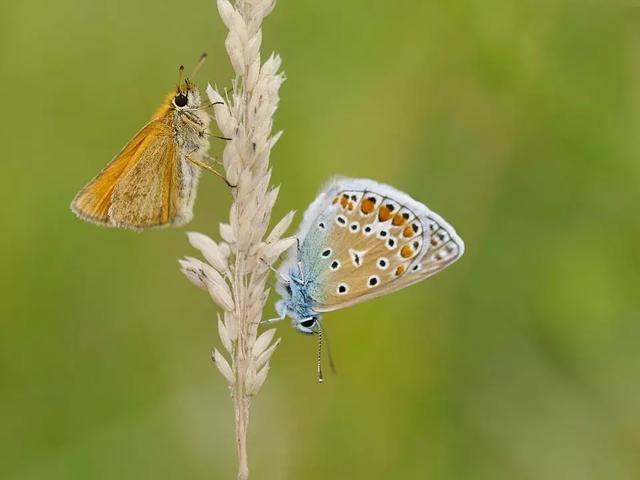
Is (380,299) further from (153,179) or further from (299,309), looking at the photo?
(153,179)

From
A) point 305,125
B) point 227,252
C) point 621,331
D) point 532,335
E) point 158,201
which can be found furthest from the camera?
point 305,125

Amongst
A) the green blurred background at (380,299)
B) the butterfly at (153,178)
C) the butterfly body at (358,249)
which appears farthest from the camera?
the green blurred background at (380,299)

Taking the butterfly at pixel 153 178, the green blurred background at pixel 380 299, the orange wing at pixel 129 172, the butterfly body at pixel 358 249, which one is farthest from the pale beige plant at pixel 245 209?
the green blurred background at pixel 380 299

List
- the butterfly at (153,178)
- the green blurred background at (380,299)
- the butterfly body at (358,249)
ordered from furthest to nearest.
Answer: the green blurred background at (380,299), the butterfly at (153,178), the butterfly body at (358,249)

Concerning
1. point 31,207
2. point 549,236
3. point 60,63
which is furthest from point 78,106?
point 549,236

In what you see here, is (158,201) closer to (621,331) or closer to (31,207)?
(31,207)

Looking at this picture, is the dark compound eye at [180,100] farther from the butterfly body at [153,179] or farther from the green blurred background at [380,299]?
the green blurred background at [380,299]
